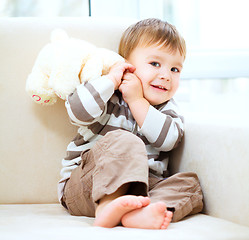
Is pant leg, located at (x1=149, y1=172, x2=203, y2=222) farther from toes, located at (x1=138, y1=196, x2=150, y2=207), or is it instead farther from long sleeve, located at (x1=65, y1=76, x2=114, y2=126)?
long sleeve, located at (x1=65, y1=76, x2=114, y2=126)

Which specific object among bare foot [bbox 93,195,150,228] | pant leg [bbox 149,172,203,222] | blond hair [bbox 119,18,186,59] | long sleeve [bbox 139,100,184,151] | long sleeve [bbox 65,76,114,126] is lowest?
pant leg [bbox 149,172,203,222]

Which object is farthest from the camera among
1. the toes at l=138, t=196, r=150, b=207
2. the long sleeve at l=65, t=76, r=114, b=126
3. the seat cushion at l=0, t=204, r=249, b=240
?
the long sleeve at l=65, t=76, r=114, b=126

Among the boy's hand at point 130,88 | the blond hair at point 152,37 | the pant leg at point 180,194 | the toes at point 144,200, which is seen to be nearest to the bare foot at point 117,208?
the toes at point 144,200

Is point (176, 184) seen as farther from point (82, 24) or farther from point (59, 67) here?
point (82, 24)

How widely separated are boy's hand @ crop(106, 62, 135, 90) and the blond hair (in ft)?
0.21

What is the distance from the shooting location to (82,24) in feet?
4.11

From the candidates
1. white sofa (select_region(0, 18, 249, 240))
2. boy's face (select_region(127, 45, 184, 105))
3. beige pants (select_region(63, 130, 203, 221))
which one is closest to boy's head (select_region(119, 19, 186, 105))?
boy's face (select_region(127, 45, 184, 105))

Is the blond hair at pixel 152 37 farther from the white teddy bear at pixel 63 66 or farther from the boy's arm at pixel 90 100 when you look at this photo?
the boy's arm at pixel 90 100

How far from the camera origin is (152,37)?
114 cm

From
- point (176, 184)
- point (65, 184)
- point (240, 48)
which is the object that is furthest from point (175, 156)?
point (240, 48)

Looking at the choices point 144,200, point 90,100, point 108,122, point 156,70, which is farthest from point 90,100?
point 144,200

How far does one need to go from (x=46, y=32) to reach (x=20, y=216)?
0.57 metres

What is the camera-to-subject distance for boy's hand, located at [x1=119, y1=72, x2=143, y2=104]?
1.12m

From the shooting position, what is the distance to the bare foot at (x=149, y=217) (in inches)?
32.1
